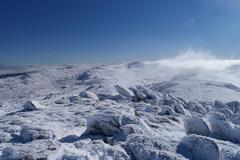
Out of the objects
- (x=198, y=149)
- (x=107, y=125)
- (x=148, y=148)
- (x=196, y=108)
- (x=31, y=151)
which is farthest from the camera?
(x=196, y=108)

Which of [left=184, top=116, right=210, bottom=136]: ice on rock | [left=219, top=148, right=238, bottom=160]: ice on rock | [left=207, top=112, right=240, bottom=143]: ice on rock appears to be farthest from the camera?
[left=184, top=116, right=210, bottom=136]: ice on rock

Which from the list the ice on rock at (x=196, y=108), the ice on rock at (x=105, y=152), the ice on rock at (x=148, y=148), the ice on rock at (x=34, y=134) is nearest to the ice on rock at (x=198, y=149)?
the ice on rock at (x=148, y=148)

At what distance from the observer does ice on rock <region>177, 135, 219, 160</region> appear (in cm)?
675

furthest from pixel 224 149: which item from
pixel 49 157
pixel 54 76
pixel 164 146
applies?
pixel 54 76

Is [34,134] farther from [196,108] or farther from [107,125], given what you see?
[196,108]

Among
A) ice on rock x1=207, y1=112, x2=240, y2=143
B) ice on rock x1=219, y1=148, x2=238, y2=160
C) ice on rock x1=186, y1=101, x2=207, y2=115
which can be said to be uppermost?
ice on rock x1=219, y1=148, x2=238, y2=160

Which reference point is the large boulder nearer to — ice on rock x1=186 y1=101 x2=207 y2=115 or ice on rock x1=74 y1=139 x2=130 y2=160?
ice on rock x1=74 y1=139 x2=130 y2=160

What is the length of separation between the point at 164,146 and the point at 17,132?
4890 mm

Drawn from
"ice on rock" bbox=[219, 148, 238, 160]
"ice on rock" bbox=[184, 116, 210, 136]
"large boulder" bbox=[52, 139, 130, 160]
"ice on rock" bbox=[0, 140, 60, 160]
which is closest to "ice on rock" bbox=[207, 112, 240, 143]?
"ice on rock" bbox=[184, 116, 210, 136]

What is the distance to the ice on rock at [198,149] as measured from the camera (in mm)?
6750

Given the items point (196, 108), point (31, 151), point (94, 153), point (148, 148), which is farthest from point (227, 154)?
point (196, 108)

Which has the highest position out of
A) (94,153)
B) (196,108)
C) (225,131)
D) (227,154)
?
(94,153)

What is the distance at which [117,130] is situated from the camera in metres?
8.75

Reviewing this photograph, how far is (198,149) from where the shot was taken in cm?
692
